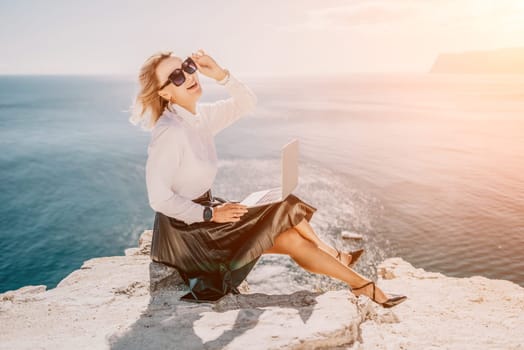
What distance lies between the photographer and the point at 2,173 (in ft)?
135

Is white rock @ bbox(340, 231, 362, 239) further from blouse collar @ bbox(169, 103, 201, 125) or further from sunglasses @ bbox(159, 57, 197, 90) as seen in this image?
sunglasses @ bbox(159, 57, 197, 90)

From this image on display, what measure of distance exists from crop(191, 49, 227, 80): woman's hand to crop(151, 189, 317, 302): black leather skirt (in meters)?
1.45

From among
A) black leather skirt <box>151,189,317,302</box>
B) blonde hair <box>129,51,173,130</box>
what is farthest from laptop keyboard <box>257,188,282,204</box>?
blonde hair <box>129,51,173,130</box>

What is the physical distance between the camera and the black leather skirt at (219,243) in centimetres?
486

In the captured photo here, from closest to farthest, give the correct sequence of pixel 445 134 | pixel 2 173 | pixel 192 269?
1. pixel 192 269
2. pixel 2 173
3. pixel 445 134


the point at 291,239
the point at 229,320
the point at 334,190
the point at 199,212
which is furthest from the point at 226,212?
the point at 334,190

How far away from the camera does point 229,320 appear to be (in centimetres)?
443

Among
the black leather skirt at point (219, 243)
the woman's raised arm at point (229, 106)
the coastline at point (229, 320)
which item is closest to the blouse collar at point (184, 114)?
the woman's raised arm at point (229, 106)

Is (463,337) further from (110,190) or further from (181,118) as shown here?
(110,190)

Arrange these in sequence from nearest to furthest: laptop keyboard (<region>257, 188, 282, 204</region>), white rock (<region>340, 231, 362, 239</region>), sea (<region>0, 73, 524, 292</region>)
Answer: laptop keyboard (<region>257, 188, 282, 204</region>), sea (<region>0, 73, 524, 292</region>), white rock (<region>340, 231, 362, 239</region>)

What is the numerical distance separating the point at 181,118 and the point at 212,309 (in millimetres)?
2184

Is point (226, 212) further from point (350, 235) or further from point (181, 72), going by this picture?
point (350, 235)

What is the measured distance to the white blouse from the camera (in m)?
4.49

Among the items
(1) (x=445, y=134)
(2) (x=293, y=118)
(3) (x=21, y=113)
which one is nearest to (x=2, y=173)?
(2) (x=293, y=118)
